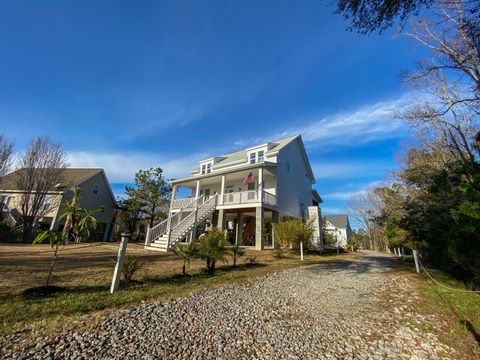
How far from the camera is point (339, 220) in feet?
163

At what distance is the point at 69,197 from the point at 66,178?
125 inches

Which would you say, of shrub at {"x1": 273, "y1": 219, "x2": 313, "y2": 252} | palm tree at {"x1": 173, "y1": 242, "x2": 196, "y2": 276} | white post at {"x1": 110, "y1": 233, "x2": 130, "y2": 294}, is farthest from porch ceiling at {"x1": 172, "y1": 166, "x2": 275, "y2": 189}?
white post at {"x1": 110, "y1": 233, "x2": 130, "y2": 294}

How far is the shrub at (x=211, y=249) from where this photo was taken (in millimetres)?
8156

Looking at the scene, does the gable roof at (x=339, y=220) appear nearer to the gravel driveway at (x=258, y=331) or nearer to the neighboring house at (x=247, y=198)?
the neighboring house at (x=247, y=198)

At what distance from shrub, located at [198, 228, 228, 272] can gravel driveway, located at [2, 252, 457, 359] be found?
208cm

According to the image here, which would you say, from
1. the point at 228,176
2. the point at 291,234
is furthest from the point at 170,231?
the point at 228,176

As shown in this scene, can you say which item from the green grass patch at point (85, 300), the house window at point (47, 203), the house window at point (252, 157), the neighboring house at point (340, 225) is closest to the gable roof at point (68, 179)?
the house window at point (47, 203)

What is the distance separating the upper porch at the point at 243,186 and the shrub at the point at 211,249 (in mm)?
7996

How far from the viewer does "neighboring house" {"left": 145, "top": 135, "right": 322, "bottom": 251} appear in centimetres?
1524

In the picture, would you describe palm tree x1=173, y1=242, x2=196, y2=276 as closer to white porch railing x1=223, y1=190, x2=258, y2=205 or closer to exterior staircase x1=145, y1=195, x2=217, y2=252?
exterior staircase x1=145, y1=195, x2=217, y2=252

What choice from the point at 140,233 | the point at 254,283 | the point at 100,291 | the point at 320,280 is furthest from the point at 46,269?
the point at 140,233

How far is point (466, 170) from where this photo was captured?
27.4 ft

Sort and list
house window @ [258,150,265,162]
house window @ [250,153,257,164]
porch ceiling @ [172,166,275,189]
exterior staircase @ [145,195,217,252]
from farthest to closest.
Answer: house window @ [250,153,257,164], house window @ [258,150,265,162], porch ceiling @ [172,166,275,189], exterior staircase @ [145,195,217,252]

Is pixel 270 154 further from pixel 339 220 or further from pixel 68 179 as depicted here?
pixel 339 220
